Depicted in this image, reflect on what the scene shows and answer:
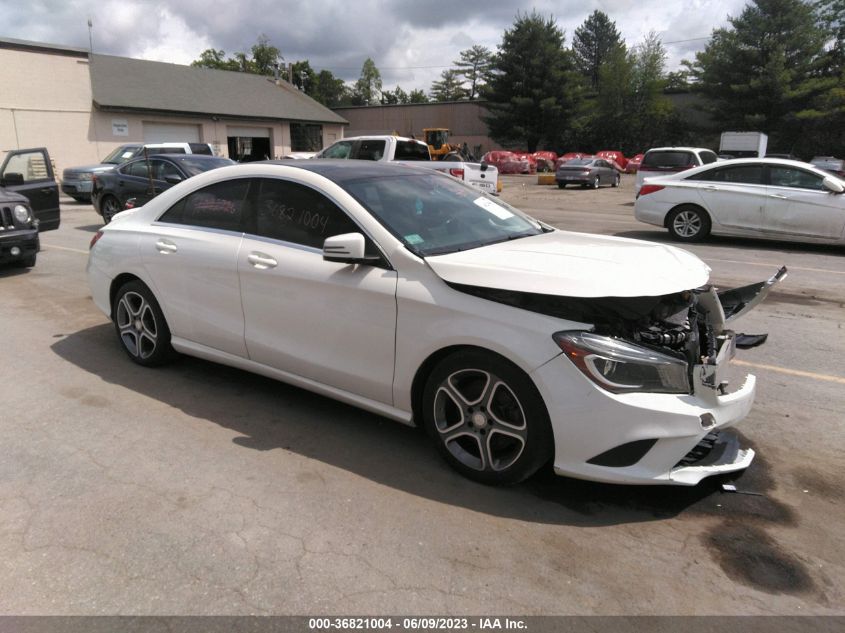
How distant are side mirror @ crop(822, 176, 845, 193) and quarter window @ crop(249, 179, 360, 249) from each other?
1015 centimetres

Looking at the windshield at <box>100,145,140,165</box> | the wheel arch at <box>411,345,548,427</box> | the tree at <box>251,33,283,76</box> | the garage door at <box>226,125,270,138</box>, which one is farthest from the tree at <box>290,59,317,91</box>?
the wheel arch at <box>411,345,548,427</box>

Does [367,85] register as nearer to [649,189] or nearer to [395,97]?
[395,97]

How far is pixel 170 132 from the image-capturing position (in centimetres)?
3512

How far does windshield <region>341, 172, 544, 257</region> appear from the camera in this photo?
3746 mm

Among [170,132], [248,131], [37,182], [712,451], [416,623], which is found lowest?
[416,623]

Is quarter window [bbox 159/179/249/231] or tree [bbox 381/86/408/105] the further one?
tree [bbox 381/86/408/105]

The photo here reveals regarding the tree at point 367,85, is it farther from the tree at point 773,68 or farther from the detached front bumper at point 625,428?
the detached front bumper at point 625,428

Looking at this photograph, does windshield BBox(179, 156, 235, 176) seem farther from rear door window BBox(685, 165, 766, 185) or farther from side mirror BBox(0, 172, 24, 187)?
rear door window BBox(685, 165, 766, 185)

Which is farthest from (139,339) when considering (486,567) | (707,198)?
(707,198)

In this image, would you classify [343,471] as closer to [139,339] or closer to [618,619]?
[618,619]

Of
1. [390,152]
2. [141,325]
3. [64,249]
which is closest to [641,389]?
[141,325]

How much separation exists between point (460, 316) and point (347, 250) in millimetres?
759

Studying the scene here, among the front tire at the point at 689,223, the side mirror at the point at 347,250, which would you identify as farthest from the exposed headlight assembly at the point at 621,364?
the front tire at the point at 689,223

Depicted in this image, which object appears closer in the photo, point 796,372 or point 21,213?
point 796,372
